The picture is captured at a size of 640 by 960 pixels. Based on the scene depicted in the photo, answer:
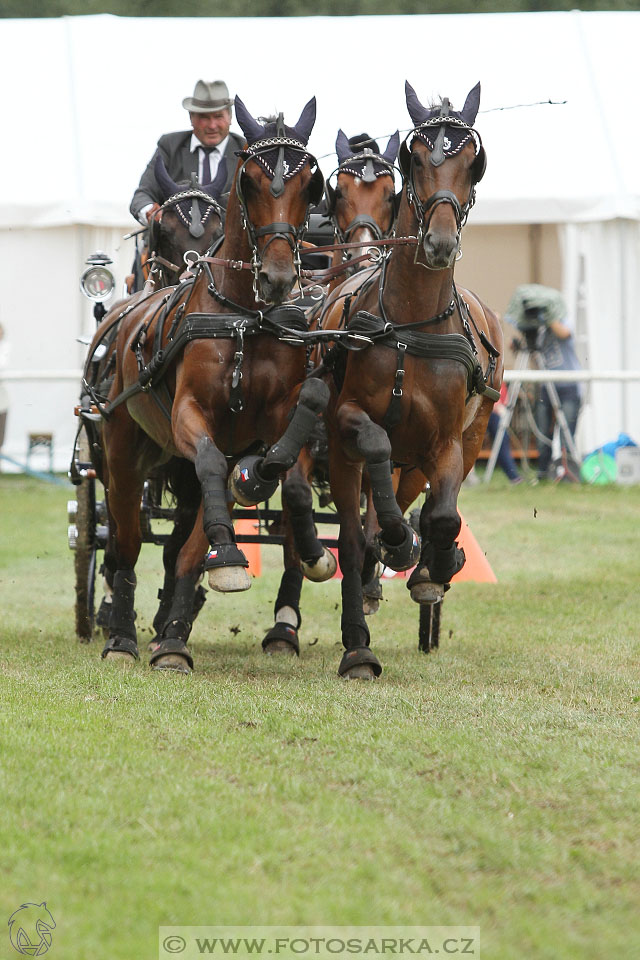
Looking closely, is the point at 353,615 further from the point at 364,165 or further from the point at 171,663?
the point at 364,165

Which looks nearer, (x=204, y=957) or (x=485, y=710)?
(x=204, y=957)

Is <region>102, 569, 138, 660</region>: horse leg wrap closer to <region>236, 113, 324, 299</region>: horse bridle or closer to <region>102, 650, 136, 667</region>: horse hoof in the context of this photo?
<region>102, 650, 136, 667</region>: horse hoof

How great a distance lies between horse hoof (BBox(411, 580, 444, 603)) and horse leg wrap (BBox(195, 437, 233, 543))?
987 millimetres

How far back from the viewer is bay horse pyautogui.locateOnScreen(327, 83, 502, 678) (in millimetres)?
5473

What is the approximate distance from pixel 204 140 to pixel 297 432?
325 cm

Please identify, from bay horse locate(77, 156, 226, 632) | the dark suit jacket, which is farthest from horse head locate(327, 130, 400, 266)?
the dark suit jacket

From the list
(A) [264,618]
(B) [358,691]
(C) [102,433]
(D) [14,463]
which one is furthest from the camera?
(D) [14,463]

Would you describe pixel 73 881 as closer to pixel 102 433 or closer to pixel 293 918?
pixel 293 918

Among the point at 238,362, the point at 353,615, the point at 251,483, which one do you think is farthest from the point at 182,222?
the point at 353,615

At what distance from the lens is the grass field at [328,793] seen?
3145mm

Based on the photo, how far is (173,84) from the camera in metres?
17.1

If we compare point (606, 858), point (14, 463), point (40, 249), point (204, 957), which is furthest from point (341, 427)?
point (40, 249)

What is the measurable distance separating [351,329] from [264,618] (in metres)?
3.41

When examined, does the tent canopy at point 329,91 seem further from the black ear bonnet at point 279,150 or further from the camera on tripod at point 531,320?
the black ear bonnet at point 279,150
